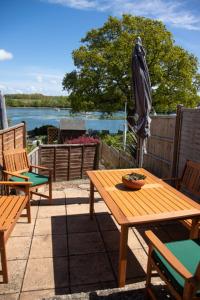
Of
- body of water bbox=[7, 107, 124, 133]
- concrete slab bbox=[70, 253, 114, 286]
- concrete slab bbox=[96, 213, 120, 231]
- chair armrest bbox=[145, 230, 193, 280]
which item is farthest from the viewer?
body of water bbox=[7, 107, 124, 133]

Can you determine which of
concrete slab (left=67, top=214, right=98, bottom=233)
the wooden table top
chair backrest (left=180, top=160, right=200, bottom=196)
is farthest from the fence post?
concrete slab (left=67, top=214, right=98, bottom=233)

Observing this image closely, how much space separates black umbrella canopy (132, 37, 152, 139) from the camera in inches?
178

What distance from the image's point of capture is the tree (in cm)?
1839

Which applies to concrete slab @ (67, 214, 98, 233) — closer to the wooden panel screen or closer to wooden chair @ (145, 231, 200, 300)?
wooden chair @ (145, 231, 200, 300)

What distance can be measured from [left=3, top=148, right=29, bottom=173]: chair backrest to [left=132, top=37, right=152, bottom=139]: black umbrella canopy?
2.53 metres

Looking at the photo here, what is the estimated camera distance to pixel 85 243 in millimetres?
3506

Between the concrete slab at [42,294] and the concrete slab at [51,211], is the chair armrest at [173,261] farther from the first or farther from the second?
the concrete slab at [51,211]

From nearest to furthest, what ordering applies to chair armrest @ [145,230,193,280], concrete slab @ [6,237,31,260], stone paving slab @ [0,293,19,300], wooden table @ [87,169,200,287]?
chair armrest @ [145,230,193,280] < stone paving slab @ [0,293,19,300] < wooden table @ [87,169,200,287] < concrete slab @ [6,237,31,260]

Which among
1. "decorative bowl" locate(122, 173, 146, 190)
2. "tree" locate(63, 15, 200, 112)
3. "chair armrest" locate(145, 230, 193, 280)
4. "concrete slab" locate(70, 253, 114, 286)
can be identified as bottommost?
"concrete slab" locate(70, 253, 114, 286)

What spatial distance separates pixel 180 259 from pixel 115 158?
7179 mm

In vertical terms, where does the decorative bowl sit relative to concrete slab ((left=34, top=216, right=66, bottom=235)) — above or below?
above

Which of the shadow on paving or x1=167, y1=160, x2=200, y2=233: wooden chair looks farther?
x1=167, y1=160, x2=200, y2=233: wooden chair

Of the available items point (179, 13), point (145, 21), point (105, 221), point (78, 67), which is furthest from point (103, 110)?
point (105, 221)

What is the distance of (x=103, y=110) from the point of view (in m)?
20.4
